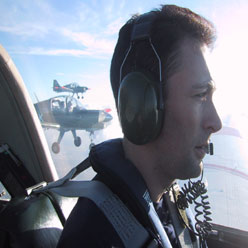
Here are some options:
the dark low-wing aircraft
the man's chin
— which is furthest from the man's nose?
the dark low-wing aircraft

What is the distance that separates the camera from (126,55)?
0.88m

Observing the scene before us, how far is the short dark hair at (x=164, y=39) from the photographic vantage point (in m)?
0.85

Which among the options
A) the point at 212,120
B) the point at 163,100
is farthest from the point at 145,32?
the point at 212,120

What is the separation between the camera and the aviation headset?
811 mm

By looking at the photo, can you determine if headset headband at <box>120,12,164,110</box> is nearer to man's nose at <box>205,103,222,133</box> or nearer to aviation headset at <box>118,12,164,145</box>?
aviation headset at <box>118,12,164,145</box>

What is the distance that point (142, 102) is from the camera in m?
0.81

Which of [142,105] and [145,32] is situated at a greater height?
[145,32]

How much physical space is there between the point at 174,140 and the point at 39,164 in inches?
45.4

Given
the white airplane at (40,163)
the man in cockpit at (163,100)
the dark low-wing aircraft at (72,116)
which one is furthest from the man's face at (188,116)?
the dark low-wing aircraft at (72,116)

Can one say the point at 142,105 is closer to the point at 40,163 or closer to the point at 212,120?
the point at 212,120

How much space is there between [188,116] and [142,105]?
0.18 m

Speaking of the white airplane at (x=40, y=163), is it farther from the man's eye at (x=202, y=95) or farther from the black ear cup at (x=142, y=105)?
Result: the man's eye at (x=202, y=95)

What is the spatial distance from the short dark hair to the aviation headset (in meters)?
0.03

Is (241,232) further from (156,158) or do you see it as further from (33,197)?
(33,197)
